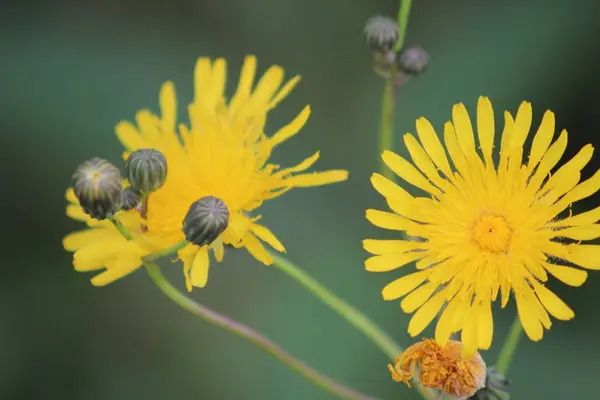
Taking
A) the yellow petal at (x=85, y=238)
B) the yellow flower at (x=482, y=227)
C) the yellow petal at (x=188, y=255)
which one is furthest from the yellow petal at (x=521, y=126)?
the yellow petal at (x=85, y=238)

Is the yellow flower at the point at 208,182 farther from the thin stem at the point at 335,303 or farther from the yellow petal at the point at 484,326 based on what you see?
the yellow petal at the point at 484,326

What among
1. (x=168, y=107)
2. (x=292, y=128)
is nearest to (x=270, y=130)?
(x=168, y=107)

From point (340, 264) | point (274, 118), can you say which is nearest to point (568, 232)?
point (340, 264)

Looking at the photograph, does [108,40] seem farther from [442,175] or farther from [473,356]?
[473,356]

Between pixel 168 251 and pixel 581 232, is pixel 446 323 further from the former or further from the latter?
pixel 168 251

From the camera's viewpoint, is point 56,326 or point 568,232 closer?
point 568,232

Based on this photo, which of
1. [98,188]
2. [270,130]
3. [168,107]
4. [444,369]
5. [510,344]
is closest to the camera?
[98,188]
